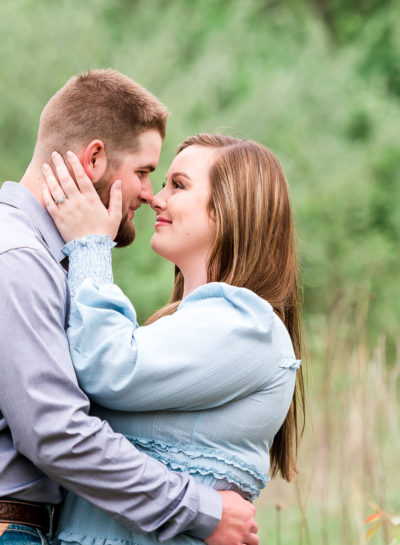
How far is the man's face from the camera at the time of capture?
2.61m

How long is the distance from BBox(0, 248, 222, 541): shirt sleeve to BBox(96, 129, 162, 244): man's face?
0.57 m

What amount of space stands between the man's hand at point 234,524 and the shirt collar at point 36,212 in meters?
0.82

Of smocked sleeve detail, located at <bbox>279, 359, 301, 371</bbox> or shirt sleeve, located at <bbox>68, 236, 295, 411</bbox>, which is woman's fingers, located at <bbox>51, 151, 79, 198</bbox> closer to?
shirt sleeve, located at <bbox>68, 236, 295, 411</bbox>

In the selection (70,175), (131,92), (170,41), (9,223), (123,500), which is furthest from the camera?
(170,41)

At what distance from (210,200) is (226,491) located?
2.98 feet

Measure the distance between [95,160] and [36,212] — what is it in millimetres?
315

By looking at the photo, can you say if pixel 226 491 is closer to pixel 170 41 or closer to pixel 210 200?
pixel 210 200

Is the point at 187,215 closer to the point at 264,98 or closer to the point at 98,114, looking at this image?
the point at 98,114

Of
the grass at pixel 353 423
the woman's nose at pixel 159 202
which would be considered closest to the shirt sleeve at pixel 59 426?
the woman's nose at pixel 159 202

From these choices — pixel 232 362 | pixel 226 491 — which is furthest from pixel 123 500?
pixel 232 362

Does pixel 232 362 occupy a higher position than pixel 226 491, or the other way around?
pixel 232 362

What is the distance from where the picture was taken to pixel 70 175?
2482 mm

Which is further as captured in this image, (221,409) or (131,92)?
(131,92)

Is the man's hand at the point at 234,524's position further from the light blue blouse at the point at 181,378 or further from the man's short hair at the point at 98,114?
the man's short hair at the point at 98,114
